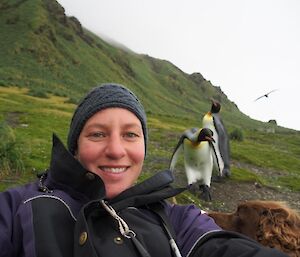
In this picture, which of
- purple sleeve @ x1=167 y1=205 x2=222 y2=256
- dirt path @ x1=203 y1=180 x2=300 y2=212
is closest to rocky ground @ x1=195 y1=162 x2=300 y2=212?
dirt path @ x1=203 y1=180 x2=300 y2=212

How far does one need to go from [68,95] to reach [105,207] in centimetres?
4698

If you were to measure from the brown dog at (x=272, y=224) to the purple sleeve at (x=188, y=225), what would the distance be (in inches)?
15.6

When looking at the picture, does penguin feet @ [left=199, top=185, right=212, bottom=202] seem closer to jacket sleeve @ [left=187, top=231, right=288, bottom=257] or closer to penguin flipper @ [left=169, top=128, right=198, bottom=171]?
penguin flipper @ [left=169, top=128, right=198, bottom=171]

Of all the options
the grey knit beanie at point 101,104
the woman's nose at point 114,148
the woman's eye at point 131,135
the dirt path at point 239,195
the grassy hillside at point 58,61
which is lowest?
the dirt path at point 239,195

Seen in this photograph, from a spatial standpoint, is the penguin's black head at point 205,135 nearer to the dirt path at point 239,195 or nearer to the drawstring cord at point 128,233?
the dirt path at point 239,195

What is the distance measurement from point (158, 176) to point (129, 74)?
113m

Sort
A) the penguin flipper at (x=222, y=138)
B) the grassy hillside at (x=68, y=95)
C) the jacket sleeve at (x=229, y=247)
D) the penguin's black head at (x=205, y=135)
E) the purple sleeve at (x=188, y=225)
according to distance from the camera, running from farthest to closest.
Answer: the grassy hillside at (x=68, y=95) → the penguin flipper at (x=222, y=138) → the penguin's black head at (x=205, y=135) → the purple sleeve at (x=188, y=225) → the jacket sleeve at (x=229, y=247)

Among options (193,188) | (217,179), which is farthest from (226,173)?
(193,188)

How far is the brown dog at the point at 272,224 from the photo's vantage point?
2.55 metres

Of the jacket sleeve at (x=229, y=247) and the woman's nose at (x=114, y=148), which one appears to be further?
the woman's nose at (x=114, y=148)

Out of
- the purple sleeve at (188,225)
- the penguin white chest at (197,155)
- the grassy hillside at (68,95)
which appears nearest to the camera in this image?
the purple sleeve at (188,225)

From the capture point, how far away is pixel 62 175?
2506 mm

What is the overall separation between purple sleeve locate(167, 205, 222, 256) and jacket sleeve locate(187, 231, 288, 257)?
0.08 meters

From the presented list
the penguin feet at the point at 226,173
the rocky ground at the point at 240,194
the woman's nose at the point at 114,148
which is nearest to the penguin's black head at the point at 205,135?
the rocky ground at the point at 240,194
